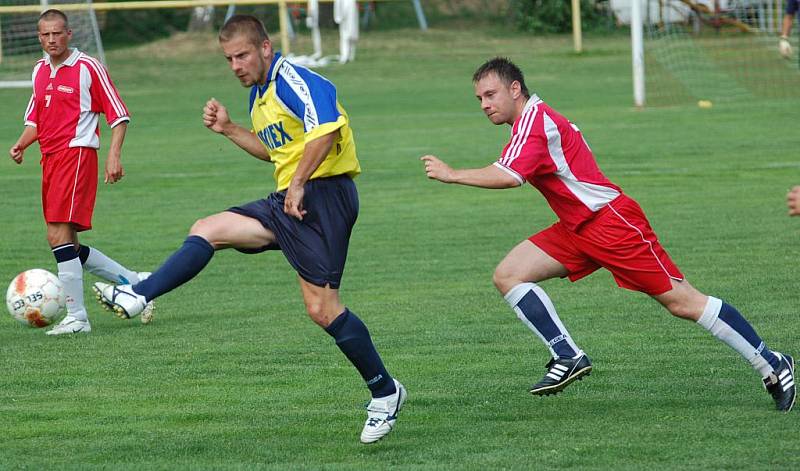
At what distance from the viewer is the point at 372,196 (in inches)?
577

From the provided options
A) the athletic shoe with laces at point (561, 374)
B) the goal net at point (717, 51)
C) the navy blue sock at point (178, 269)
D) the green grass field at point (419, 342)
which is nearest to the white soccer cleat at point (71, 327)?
the green grass field at point (419, 342)

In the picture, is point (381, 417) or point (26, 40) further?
point (26, 40)

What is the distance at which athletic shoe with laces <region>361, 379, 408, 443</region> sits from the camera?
548 centimetres

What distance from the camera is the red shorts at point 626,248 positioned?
5.95 meters

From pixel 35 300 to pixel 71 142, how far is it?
1.02m

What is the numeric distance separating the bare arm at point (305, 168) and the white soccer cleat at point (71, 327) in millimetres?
3277

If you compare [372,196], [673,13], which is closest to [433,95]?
[673,13]

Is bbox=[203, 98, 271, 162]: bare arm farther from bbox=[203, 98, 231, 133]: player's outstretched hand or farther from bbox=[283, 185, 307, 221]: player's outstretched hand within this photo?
bbox=[283, 185, 307, 221]: player's outstretched hand

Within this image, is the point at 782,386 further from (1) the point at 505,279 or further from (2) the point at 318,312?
(2) the point at 318,312

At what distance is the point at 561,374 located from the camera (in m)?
5.96

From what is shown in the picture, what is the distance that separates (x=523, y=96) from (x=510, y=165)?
0.43 m

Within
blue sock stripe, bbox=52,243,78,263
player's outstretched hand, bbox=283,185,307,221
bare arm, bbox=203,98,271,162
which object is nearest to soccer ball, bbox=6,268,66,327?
blue sock stripe, bbox=52,243,78,263

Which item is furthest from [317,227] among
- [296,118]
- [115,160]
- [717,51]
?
[717,51]

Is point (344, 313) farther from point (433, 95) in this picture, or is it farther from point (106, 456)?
→ point (433, 95)
